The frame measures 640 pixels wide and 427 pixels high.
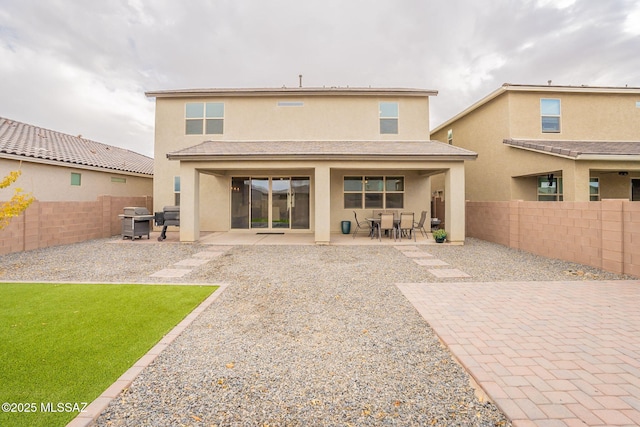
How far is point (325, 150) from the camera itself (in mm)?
10867

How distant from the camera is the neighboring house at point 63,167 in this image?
11.3 m

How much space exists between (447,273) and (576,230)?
400cm

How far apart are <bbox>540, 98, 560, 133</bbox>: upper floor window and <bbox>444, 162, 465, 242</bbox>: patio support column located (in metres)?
6.28

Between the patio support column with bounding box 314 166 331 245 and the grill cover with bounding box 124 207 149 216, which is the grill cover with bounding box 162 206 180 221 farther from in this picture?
the patio support column with bounding box 314 166 331 245

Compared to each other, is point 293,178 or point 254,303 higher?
point 293,178

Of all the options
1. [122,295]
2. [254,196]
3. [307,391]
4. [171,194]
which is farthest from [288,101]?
[307,391]

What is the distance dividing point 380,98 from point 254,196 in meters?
7.85

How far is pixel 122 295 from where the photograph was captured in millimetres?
4957

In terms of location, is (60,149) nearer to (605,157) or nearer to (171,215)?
(171,215)

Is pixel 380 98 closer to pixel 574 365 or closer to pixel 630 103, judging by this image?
pixel 630 103

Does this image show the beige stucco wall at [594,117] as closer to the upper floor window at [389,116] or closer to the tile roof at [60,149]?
the upper floor window at [389,116]

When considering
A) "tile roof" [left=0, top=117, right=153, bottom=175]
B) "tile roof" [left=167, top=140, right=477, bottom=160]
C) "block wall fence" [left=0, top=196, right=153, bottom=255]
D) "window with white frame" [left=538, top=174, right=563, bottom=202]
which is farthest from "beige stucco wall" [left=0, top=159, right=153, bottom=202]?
"window with white frame" [left=538, top=174, right=563, bottom=202]

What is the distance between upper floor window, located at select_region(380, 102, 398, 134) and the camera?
13508 mm

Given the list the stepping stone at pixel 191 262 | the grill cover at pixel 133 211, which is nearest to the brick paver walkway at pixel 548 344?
the stepping stone at pixel 191 262
